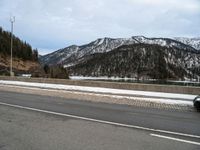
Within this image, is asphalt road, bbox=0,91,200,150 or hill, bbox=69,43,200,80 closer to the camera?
asphalt road, bbox=0,91,200,150

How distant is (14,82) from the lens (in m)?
35.7

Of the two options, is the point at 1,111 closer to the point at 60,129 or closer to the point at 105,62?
the point at 60,129

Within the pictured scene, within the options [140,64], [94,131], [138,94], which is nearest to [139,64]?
[140,64]

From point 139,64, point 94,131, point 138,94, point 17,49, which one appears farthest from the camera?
point 139,64

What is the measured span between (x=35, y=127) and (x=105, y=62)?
161041mm

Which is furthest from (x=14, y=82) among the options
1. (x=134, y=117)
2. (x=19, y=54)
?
(x=19, y=54)

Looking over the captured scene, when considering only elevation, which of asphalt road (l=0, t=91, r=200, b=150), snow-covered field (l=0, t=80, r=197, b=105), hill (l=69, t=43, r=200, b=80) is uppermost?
hill (l=69, t=43, r=200, b=80)

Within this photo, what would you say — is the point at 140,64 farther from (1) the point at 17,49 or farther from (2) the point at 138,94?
(2) the point at 138,94

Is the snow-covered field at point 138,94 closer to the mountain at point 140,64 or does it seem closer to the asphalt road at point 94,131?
the asphalt road at point 94,131

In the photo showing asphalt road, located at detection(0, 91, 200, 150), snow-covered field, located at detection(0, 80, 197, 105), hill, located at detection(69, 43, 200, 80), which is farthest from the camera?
hill, located at detection(69, 43, 200, 80)

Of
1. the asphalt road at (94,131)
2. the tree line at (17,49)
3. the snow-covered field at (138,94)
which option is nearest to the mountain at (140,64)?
the tree line at (17,49)

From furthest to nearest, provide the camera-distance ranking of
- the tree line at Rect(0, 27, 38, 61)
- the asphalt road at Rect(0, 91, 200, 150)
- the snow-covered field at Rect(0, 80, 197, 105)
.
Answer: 1. the tree line at Rect(0, 27, 38, 61)
2. the snow-covered field at Rect(0, 80, 197, 105)
3. the asphalt road at Rect(0, 91, 200, 150)

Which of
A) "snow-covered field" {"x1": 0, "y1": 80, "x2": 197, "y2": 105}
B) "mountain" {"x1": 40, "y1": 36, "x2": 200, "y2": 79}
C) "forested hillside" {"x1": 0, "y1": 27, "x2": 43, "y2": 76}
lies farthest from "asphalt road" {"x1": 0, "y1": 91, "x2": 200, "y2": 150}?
"mountain" {"x1": 40, "y1": 36, "x2": 200, "y2": 79}

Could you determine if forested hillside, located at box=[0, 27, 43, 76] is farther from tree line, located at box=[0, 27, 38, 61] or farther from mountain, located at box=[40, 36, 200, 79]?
mountain, located at box=[40, 36, 200, 79]
